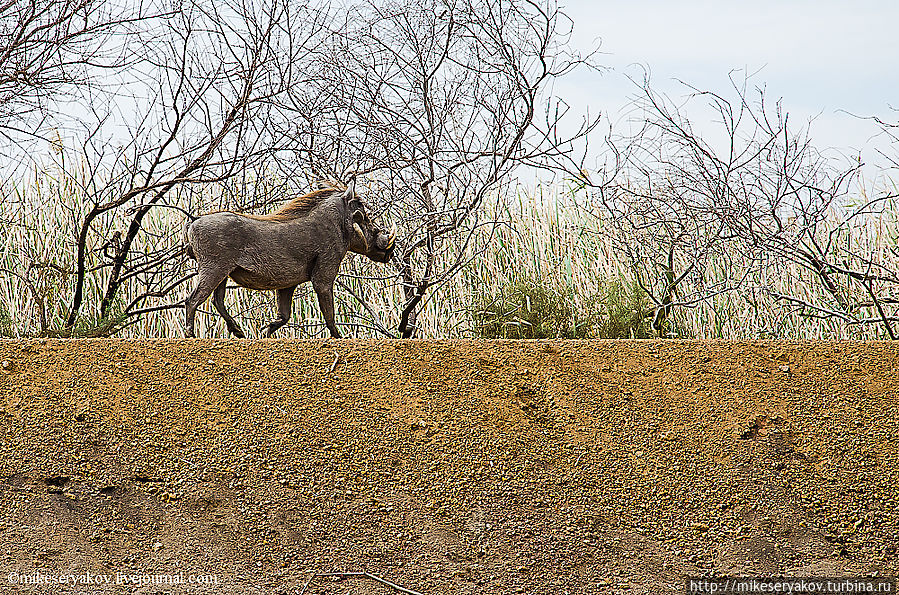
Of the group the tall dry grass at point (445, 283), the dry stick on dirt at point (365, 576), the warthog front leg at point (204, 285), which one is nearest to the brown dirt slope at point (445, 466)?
the dry stick on dirt at point (365, 576)

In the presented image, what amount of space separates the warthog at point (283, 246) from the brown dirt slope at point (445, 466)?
281 mm

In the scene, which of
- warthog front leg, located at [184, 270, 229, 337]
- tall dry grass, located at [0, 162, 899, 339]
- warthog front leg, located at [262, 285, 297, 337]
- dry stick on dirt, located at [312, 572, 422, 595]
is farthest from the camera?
tall dry grass, located at [0, 162, 899, 339]

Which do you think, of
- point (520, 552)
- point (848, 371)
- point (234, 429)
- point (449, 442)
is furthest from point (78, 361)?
point (848, 371)

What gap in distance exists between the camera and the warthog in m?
2.94

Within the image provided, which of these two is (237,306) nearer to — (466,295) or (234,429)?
(466,295)

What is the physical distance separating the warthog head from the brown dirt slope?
549 mm

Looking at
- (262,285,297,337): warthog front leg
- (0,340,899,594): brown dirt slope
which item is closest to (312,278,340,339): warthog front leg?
(262,285,297,337): warthog front leg

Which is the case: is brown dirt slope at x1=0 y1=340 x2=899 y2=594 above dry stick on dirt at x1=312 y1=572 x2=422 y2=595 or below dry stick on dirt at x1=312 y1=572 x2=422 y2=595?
above

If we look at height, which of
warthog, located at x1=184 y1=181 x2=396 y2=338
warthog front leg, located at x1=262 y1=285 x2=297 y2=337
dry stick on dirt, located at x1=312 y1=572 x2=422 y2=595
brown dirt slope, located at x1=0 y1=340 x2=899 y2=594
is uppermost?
warthog, located at x1=184 y1=181 x2=396 y2=338

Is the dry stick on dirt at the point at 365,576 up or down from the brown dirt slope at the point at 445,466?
down

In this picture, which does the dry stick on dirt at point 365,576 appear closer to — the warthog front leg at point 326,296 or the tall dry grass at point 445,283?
the warthog front leg at point 326,296

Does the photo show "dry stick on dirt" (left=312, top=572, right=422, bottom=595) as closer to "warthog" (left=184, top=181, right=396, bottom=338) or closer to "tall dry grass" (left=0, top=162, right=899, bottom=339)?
"warthog" (left=184, top=181, right=396, bottom=338)

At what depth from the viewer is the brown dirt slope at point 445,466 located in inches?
92.7

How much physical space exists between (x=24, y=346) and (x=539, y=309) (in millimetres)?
2284
